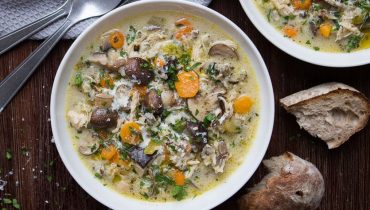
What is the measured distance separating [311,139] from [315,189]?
0.50 meters

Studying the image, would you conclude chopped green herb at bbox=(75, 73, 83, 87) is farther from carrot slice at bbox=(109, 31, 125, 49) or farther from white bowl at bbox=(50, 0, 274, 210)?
carrot slice at bbox=(109, 31, 125, 49)

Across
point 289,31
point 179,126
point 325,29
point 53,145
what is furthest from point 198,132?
point 325,29

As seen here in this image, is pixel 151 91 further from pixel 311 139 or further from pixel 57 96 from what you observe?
pixel 311 139

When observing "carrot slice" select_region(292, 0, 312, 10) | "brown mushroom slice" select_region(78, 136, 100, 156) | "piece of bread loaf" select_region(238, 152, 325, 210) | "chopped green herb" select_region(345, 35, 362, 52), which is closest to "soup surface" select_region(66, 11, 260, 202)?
"brown mushroom slice" select_region(78, 136, 100, 156)

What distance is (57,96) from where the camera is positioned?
420 centimetres

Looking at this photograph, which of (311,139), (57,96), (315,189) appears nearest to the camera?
(57,96)

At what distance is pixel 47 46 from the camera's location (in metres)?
4.48

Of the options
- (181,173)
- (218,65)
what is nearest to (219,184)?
(181,173)

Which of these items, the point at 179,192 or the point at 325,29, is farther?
the point at 325,29

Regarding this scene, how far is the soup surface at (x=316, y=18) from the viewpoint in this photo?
4535 mm

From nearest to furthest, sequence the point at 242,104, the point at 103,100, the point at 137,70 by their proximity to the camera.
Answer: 1. the point at 137,70
2. the point at 103,100
3. the point at 242,104

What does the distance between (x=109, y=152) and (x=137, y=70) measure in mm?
689

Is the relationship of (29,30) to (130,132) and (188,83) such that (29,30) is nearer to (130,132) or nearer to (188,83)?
(130,132)

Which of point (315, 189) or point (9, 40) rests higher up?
point (9, 40)
